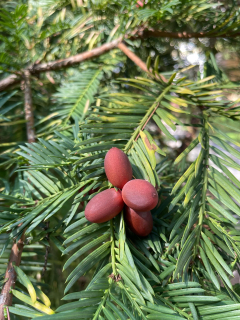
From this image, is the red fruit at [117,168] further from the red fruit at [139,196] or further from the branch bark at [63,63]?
the branch bark at [63,63]

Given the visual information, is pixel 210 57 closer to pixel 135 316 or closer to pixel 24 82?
pixel 24 82

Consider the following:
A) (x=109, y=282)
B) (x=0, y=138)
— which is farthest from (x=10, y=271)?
(x=0, y=138)

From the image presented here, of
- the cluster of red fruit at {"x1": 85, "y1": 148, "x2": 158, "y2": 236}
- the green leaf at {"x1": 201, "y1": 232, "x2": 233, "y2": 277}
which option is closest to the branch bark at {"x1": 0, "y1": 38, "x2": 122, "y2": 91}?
the cluster of red fruit at {"x1": 85, "y1": 148, "x2": 158, "y2": 236}

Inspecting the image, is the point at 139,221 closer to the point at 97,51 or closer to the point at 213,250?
the point at 213,250

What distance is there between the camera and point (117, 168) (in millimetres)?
368

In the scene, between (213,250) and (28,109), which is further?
(28,109)

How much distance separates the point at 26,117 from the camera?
0.70 m

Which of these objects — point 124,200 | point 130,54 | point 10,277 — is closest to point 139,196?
point 124,200

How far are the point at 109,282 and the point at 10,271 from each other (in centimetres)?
Answer: 17

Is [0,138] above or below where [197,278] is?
above

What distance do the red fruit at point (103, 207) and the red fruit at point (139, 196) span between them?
0.05ft

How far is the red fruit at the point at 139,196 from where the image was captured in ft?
1.11

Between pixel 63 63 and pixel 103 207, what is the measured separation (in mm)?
536

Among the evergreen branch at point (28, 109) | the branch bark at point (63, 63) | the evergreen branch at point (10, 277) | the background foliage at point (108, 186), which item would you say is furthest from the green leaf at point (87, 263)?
the branch bark at point (63, 63)
